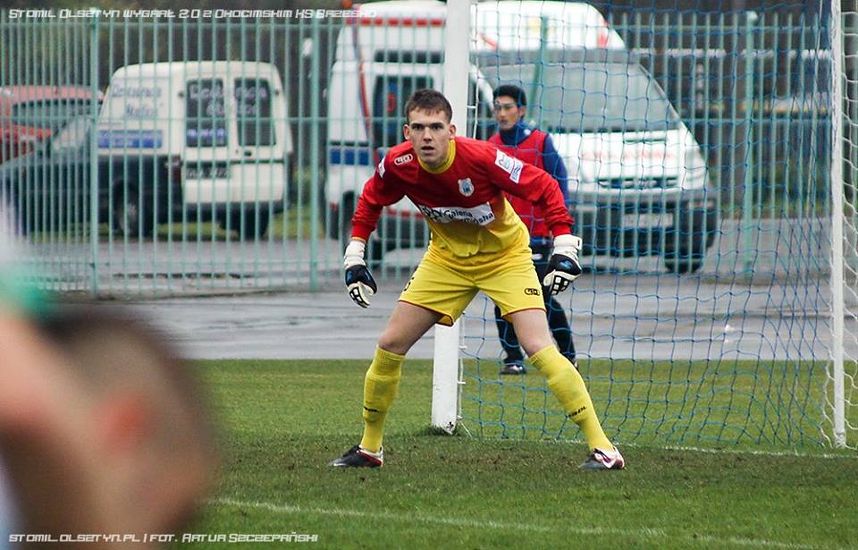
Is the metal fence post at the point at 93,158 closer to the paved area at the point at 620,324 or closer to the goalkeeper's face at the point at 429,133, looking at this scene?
the paved area at the point at 620,324

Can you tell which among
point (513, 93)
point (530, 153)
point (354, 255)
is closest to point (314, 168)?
point (513, 93)

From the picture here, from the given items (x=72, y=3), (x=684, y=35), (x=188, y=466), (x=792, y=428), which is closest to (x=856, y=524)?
(x=792, y=428)

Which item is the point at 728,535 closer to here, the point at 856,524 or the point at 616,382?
the point at 856,524

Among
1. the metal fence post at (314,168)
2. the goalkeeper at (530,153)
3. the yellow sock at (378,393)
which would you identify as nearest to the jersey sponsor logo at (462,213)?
the yellow sock at (378,393)

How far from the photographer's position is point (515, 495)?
→ 695cm

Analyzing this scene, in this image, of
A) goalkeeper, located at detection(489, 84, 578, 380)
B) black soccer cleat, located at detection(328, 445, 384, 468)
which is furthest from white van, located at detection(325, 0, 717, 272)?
black soccer cleat, located at detection(328, 445, 384, 468)

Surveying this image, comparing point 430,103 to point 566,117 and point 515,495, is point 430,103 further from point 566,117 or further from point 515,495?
point 566,117

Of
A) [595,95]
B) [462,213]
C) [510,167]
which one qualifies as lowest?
[462,213]

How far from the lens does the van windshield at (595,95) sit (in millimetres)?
12633

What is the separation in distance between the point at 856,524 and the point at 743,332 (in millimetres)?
6723

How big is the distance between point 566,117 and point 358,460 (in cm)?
662

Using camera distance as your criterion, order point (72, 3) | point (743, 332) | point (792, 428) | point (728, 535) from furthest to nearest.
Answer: point (72, 3), point (743, 332), point (792, 428), point (728, 535)

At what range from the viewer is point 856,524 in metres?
6.31

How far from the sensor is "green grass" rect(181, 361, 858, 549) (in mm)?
6043
